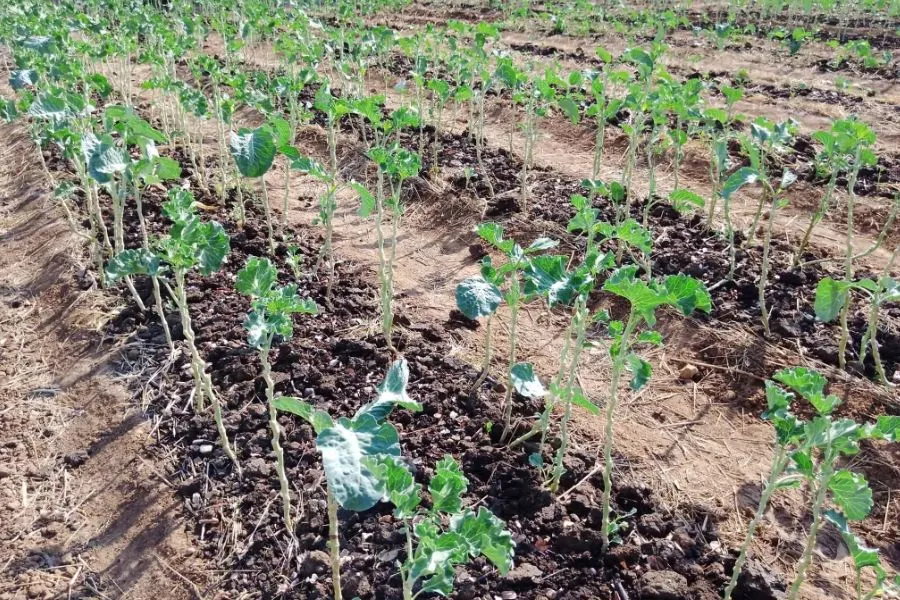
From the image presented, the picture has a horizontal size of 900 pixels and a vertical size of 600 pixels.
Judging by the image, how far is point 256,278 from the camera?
7.46ft

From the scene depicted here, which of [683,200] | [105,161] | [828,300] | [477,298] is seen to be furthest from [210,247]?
[683,200]

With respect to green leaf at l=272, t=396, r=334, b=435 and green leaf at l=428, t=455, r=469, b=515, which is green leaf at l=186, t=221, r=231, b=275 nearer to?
green leaf at l=272, t=396, r=334, b=435

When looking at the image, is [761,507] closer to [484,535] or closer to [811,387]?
[811,387]

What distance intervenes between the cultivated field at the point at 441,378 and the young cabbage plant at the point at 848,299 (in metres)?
0.02

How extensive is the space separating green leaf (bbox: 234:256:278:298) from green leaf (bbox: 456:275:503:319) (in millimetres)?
635

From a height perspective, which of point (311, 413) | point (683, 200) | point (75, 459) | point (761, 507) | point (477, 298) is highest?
point (311, 413)

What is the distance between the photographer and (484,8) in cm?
1491

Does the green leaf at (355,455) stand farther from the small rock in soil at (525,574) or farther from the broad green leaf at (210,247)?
the broad green leaf at (210,247)

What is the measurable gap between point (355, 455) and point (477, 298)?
97 centimetres

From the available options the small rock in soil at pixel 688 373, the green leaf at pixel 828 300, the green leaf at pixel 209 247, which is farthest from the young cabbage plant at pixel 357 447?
the green leaf at pixel 828 300

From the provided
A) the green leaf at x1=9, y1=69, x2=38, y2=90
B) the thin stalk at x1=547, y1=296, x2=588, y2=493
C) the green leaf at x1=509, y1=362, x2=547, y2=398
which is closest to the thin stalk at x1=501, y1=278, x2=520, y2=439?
the green leaf at x1=509, y1=362, x2=547, y2=398

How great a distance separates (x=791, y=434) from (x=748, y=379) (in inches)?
58.1

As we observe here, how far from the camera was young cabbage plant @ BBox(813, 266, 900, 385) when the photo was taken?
2818mm

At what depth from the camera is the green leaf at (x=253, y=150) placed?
2.90 meters
